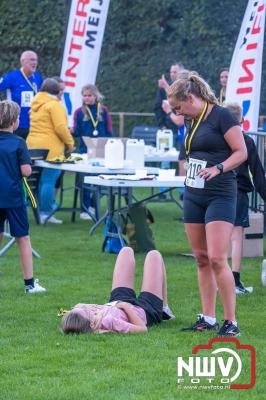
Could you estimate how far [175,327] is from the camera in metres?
7.86

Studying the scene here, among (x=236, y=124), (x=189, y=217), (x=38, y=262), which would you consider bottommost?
(x=38, y=262)

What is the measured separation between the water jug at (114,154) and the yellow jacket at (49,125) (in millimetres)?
2155

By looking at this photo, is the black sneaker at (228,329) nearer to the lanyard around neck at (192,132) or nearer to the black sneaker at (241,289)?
the lanyard around neck at (192,132)

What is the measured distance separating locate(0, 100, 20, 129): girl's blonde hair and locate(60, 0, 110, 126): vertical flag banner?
720 centimetres

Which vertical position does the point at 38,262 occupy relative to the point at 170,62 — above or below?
below

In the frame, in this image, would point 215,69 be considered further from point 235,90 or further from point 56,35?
point 235,90

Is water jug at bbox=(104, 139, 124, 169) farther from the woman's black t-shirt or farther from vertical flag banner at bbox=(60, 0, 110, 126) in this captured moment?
the woman's black t-shirt

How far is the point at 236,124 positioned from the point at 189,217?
0.69 meters

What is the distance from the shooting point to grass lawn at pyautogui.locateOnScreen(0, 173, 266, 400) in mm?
6055

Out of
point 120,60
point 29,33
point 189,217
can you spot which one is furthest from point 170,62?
point 189,217

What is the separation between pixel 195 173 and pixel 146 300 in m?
1.02

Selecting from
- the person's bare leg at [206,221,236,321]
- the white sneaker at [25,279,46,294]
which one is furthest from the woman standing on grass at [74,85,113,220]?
the person's bare leg at [206,221,236,321]

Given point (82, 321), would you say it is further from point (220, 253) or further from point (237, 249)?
point (237, 249)

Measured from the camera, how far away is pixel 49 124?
14.2 meters
